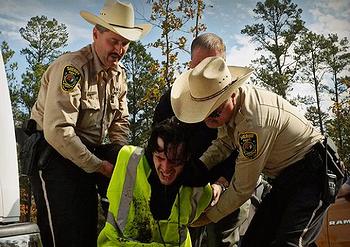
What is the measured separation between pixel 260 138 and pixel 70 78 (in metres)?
1.36

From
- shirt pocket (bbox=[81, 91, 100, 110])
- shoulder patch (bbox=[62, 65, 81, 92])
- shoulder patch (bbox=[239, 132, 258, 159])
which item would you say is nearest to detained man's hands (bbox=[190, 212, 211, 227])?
shoulder patch (bbox=[239, 132, 258, 159])

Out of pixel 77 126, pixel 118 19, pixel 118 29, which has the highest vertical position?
pixel 118 19

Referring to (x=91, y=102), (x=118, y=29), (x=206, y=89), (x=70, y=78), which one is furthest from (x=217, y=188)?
(x=118, y=29)

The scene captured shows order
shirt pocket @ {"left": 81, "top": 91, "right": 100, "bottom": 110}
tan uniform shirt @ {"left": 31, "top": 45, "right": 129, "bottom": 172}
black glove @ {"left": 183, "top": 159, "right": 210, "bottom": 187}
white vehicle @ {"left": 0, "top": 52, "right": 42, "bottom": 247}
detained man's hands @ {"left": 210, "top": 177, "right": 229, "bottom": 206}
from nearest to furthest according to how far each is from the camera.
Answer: white vehicle @ {"left": 0, "top": 52, "right": 42, "bottom": 247}, black glove @ {"left": 183, "top": 159, "right": 210, "bottom": 187}, detained man's hands @ {"left": 210, "top": 177, "right": 229, "bottom": 206}, tan uniform shirt @ {"left": 31, "top": 45, "right": 129, "bottom": 172}, shirt pocket @ {"left": 81, "top": 91, "right": 100, "bottom": 110}

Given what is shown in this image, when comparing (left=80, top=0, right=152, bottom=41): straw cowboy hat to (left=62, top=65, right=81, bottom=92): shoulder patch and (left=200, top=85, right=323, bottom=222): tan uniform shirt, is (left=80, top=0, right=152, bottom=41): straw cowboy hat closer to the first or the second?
(left=62, top=65, right=81, bottom=92): shoulder patch

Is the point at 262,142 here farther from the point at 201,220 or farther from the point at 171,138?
the point at 201,220

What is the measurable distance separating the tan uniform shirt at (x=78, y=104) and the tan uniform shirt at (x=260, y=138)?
95 cm

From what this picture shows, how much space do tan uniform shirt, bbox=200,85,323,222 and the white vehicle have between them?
127 centimetres

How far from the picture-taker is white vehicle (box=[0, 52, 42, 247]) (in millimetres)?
1985

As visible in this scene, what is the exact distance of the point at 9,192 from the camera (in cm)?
A: 211

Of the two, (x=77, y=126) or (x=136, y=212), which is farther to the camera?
(x=77, y=126)

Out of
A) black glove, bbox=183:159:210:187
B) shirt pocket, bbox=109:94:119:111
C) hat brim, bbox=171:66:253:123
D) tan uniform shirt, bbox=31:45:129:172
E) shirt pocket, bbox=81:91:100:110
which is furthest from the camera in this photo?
shirt pocket, bbox=109:94:119:111

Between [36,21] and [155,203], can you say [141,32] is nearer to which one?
[155,203]

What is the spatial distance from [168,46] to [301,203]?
9.00 metres
